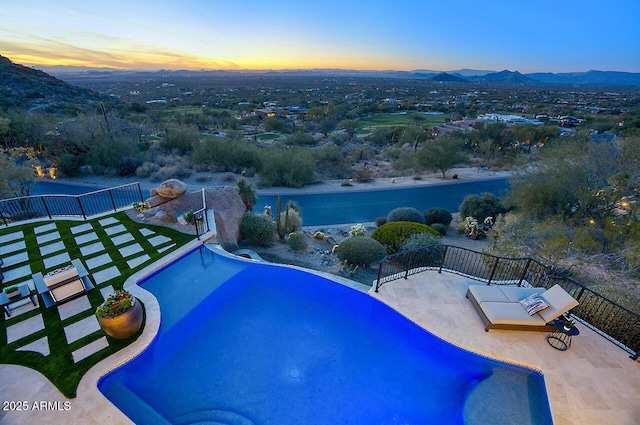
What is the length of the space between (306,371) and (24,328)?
562 cm

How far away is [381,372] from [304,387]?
1486mm

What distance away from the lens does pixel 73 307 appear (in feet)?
21.1

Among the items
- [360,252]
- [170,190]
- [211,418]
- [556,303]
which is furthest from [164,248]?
[556,303]

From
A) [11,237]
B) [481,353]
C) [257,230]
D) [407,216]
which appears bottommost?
[407,216]

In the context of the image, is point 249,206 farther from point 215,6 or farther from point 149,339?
point 215,6

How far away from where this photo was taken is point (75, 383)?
15.9 feet

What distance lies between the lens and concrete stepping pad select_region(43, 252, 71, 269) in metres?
7.62

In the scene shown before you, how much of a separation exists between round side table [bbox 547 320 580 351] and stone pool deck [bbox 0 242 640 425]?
10 cm

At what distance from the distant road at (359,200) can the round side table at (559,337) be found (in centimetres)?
1224

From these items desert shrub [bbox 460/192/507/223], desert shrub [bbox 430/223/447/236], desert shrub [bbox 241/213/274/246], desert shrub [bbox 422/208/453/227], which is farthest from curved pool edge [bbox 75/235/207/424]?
desert shrub [bbox 460/192/507/223]

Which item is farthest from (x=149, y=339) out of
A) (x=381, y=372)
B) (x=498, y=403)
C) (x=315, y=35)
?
(x=315, y=35)

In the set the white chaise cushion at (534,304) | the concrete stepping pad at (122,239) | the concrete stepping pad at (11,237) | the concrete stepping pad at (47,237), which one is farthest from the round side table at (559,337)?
the concrete stepping pad at (11,237)

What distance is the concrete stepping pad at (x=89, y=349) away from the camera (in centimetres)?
530

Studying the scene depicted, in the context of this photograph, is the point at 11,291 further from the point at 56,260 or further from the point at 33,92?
the point at 33,92
